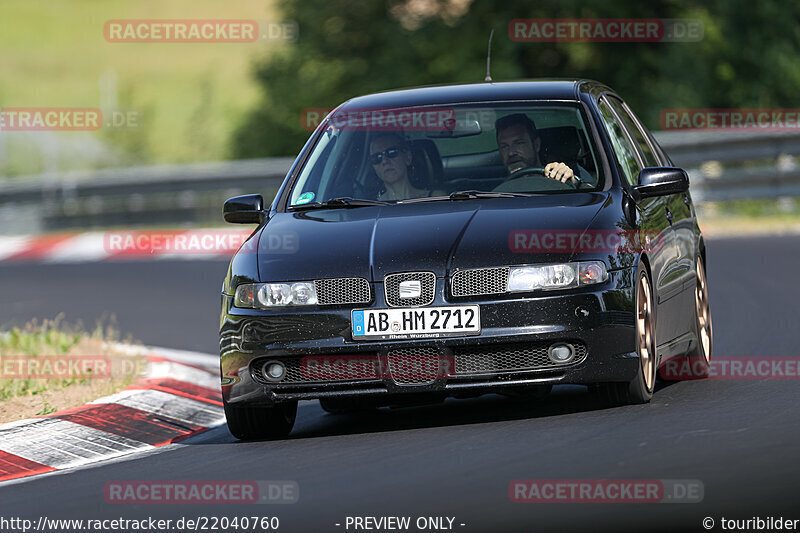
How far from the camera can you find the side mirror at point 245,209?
905 centimetres

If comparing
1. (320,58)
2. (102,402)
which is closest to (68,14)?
(320,58)

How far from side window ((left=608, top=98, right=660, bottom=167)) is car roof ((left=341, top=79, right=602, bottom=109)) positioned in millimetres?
242

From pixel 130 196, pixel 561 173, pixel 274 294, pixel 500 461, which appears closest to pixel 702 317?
pixel 561 173

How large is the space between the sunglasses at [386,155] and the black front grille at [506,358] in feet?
5.39

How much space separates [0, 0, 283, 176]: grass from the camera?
2586 inches

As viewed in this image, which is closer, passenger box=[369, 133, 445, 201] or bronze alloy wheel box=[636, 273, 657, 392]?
bronze alloy wheel box=[636, 273, 657, 392]

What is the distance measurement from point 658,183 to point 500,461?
2.23 meters

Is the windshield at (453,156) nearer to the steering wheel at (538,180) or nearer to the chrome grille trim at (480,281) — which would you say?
the steering wheel at (538,180)

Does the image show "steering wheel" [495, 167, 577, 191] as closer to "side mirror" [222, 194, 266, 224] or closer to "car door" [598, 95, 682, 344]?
"car door" [598, 95, 682, 344]

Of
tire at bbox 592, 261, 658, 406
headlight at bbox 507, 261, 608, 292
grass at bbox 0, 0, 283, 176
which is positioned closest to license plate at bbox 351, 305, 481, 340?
headlight at bbox 507, 261, 608, 292

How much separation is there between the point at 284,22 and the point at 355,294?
2962cm

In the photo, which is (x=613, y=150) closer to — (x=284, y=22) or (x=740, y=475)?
(x=740, y=475)

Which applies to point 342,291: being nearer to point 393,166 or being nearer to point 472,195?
point 472,195

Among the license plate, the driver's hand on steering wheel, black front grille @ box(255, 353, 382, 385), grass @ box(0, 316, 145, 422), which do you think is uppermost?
the driver's hand on steering wheel
